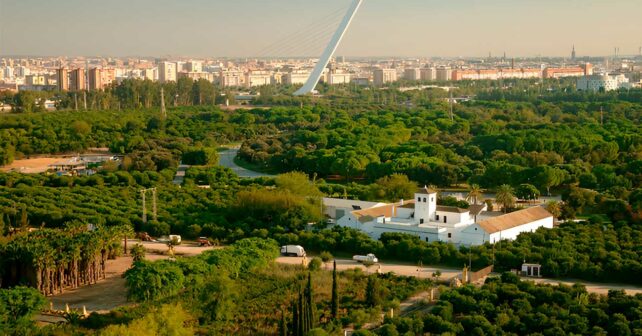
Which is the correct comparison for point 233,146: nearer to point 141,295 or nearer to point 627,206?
point 627,206

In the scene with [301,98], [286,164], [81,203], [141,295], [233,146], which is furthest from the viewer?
[301,98]

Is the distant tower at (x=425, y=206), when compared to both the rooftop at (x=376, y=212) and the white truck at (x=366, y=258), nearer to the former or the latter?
the rooftop at (x=376, y=212)

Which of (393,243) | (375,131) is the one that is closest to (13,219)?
(393,243)

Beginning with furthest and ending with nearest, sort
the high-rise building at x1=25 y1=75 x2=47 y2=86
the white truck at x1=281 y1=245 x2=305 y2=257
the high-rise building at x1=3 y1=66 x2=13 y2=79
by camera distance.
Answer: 1. the high-rise building at x1=3 y1=66 x2=13 y2=79
2. the high-rise building at x1=25 y1=75 x2=47 y2=86
3. the white truck at x1=281 y1=245 x2=305 y2=257

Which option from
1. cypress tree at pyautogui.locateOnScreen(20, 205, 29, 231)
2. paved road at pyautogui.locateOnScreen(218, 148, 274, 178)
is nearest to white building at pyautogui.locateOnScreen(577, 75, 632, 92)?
paved road at pyautogui.locateOnScreen(218, 148, 274, 178)

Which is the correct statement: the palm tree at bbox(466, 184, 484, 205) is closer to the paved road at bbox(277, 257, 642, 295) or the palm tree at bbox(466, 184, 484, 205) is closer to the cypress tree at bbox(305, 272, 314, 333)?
the paved road at bbox(277, 257, 642, 295)

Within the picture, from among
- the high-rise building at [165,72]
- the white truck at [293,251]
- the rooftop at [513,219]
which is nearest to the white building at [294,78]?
the high-rise building at [165,72]
